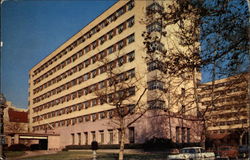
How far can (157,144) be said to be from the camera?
107 ft

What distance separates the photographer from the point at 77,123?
5297 centimetres

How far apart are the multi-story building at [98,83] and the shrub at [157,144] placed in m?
1.71

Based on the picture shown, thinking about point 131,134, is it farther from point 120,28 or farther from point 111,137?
point 120,28

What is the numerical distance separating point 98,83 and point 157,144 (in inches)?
733

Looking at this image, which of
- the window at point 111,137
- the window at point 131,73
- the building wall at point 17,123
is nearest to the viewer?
the window at point 131,73

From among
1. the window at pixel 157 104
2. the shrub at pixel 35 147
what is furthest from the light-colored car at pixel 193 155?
the shrub at pixel 35 147

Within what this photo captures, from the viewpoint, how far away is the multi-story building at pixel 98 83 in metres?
36.4

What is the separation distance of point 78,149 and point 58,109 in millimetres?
13935

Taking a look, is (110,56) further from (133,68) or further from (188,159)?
(188,159)

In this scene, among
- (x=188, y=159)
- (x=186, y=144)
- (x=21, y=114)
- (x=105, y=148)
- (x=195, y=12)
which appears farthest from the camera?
(x=21, y=114)

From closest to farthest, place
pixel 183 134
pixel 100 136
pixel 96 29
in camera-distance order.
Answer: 1. pixel 183 134
2. pixel 100 136
3. pixel 96 29

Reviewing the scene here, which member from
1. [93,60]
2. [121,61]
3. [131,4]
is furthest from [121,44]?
[93,60]

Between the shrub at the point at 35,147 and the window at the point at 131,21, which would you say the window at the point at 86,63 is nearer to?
the window at the point at 131,21

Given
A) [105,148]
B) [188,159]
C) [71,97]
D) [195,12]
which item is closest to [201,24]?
[195,12]
